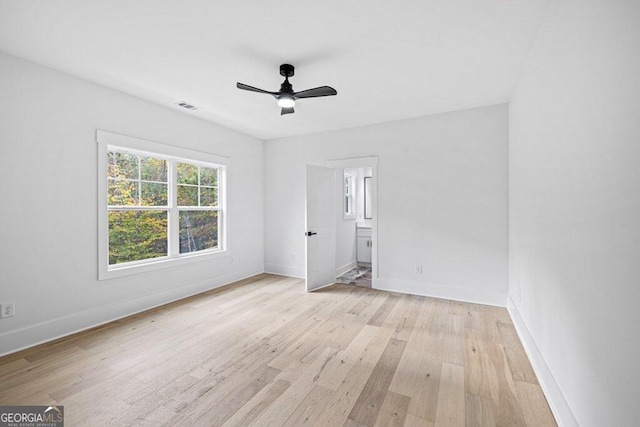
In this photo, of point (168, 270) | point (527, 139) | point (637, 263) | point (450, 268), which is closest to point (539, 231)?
point (527, 139)

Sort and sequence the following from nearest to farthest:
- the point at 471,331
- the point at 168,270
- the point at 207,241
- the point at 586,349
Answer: the point at 586,349 < the point at 471,331 < the point at 168,270 < the point at 207,241

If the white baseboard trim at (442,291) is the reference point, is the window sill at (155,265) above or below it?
above

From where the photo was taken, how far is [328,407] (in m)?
1.85

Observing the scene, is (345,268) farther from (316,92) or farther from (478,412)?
(478,412)

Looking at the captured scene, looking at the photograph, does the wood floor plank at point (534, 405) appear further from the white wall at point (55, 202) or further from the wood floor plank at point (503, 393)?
the white wall at point (55, 202)

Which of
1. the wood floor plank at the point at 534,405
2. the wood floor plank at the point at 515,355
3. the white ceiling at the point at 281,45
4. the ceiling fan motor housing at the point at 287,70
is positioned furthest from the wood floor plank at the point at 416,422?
the ceiling fan motor housing at the point at 287,70

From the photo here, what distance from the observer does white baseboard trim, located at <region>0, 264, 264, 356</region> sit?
2568 mm

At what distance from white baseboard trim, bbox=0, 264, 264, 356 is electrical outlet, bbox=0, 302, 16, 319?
162 mm

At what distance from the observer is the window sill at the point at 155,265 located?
323 cm

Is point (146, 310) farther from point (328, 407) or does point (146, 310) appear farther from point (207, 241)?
point (328, 407)

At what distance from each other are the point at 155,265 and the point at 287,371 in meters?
2.47

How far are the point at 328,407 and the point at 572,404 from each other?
1.41 m

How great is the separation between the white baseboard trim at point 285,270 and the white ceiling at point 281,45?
3.07m

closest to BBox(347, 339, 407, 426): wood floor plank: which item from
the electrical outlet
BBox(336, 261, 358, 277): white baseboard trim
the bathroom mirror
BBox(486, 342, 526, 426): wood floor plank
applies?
BBox(486, 342, 526, 426): wood floor plank
